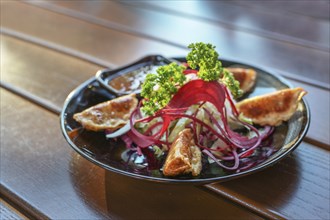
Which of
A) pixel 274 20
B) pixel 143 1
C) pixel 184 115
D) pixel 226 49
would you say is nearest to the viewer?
pixel 184 115

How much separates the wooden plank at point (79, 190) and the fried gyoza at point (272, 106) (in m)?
0.26

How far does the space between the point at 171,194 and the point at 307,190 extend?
0.26 meters

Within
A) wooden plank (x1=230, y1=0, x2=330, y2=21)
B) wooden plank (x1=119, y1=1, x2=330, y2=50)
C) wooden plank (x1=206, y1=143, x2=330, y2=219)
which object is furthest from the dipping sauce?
wooden plank (x1=230, y1=0, x2=330, y2=21)

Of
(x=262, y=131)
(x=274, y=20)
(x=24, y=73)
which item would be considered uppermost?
(x=274, y=20)

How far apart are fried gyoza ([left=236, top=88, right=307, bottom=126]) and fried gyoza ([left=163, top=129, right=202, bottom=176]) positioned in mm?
179

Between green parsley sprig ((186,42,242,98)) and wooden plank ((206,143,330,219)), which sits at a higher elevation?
green parsley sprig ((186,42,242,98))

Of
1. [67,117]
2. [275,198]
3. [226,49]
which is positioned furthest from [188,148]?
[226,49]

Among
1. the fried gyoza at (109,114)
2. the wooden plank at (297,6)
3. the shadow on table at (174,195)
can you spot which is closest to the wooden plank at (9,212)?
the shadow on table at (174,195)

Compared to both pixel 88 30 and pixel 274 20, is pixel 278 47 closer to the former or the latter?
pixel 274 20

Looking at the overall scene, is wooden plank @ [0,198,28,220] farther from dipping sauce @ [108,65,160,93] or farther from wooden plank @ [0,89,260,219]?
dipping sauce @ [108,65,160,93]

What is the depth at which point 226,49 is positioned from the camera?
1507 mm

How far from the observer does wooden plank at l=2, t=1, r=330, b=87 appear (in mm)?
1381

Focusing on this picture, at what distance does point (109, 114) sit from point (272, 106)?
38 cm

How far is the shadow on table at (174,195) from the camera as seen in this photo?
31.8 inches
